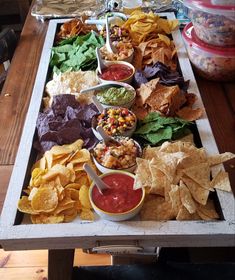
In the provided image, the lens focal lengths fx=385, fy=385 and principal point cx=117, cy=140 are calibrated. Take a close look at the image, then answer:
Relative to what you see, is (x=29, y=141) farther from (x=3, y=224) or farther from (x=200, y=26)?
(x=200, y=26)

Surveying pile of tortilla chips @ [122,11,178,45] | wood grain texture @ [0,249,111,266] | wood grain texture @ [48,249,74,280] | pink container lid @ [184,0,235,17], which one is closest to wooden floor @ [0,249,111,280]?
wood grain texture @ [0,249,111,266]

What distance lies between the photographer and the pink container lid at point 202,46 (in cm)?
127

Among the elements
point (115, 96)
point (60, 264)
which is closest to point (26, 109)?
point (115, 96)

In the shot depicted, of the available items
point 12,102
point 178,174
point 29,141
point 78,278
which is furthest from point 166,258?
point 12,102

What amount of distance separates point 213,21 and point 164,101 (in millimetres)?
336

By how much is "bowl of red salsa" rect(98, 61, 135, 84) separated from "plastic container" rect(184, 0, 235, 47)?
268mm

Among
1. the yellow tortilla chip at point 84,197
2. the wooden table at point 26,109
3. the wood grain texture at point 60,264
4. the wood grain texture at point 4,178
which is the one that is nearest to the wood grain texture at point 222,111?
the wooden table at point 26,109

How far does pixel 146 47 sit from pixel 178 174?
26.4 inches

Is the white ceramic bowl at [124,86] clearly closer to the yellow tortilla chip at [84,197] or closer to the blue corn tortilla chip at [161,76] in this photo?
the blue corn tortilla chip at [161,76]

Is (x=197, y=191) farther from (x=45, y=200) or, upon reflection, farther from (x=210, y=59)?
(x=210, y=59)

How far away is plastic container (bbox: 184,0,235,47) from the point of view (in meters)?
1.20

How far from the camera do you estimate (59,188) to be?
3.04 ft

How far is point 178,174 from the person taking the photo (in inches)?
36.2

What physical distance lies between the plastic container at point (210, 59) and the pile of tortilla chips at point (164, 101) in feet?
0.56
